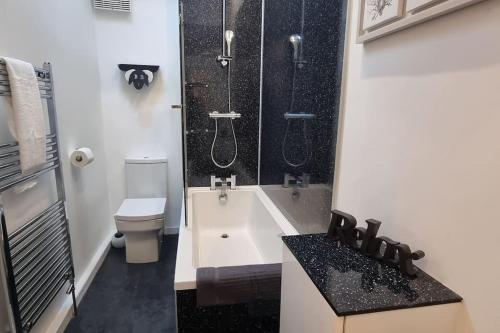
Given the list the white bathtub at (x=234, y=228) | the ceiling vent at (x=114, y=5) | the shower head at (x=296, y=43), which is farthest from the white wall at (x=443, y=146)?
the ceiling vent at (x=114, y=5)

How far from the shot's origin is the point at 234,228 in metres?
2.77

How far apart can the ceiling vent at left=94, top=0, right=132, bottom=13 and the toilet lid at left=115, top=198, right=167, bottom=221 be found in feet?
5.80

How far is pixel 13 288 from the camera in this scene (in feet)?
4.24

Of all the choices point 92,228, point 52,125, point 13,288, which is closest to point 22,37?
point 52,125

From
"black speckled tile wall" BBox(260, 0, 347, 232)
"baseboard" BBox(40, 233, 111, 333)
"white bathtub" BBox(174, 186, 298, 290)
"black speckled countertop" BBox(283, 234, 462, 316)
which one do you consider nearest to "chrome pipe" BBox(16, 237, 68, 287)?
"baseboard" BBox(40, 233, 111, 333)

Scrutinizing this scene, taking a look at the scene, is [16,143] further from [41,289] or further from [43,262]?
[41,289]

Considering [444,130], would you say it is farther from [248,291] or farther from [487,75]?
[248,291]

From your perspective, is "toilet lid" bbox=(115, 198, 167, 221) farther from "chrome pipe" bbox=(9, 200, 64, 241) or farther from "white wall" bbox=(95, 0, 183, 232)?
"chrome pipe" bbox=(9, 200, 64, 241)

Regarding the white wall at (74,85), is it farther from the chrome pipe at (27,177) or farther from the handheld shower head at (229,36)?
the handheld shower head at (229,36)

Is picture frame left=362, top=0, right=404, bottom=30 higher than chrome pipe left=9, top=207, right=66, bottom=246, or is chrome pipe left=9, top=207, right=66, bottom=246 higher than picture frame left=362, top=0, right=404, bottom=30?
picture frame left=362, top=0, right=404, bottom=30

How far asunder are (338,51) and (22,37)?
163 centimetres

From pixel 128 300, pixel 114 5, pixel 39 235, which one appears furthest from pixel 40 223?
pixel 114 5

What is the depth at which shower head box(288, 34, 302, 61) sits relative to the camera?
5.95 ft

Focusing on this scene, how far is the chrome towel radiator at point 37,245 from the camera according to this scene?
1.31m
